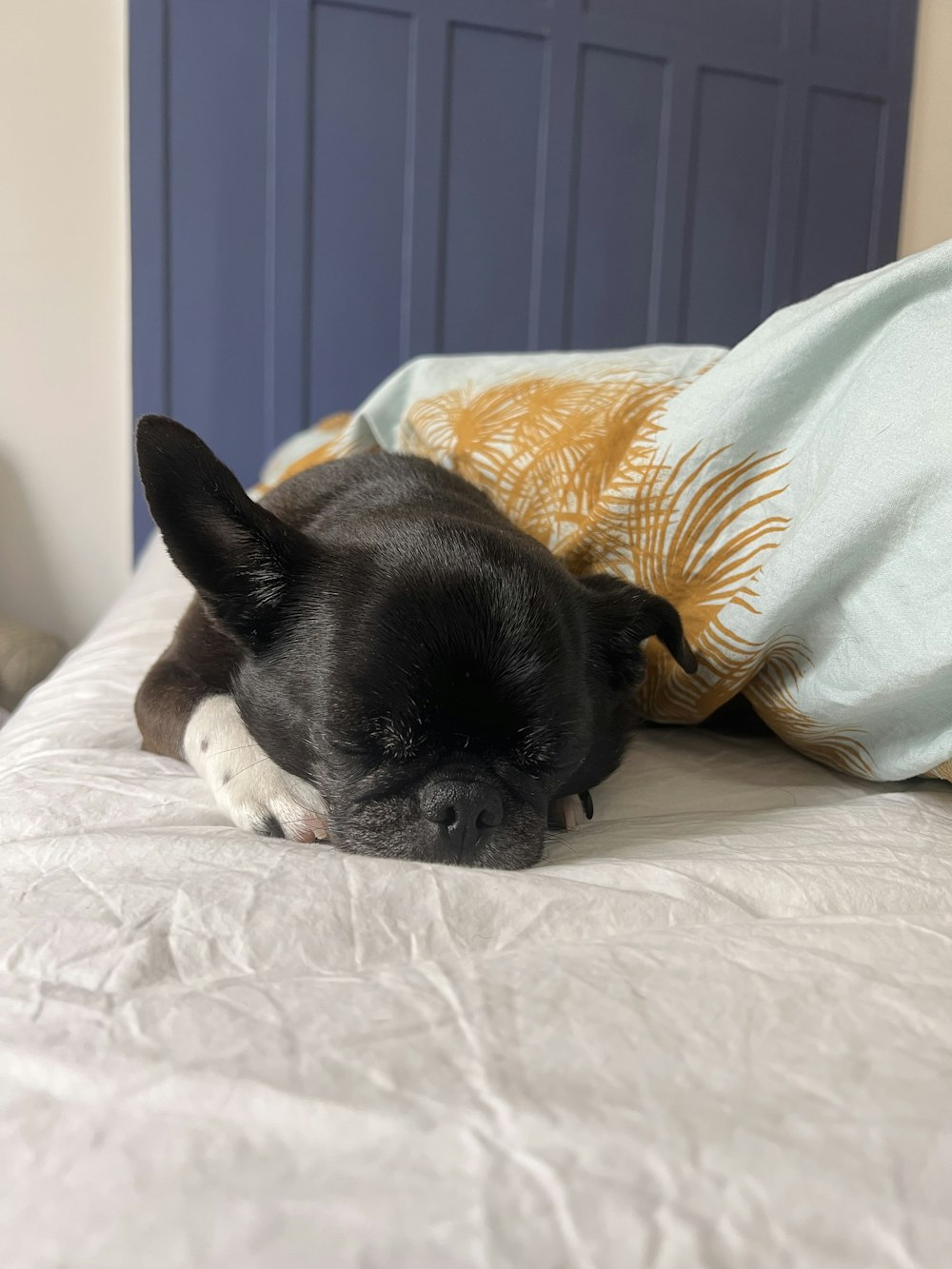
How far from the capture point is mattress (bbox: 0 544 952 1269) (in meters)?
0.41

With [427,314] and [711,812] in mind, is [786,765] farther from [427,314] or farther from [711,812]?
[427,314]

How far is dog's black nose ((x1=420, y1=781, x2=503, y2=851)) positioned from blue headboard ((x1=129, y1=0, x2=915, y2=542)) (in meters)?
2.73

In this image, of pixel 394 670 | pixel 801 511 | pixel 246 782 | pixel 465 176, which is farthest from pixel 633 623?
pixel 465 176

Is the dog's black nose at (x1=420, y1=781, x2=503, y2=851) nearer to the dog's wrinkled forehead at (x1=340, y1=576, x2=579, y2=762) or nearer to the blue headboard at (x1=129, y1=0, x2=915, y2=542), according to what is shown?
the dog's wrinkled forehead at (x1=340, y1=576, x2=579, y2=762)

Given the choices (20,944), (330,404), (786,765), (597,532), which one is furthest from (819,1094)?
(330,404)

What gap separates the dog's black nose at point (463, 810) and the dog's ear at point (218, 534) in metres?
0.28

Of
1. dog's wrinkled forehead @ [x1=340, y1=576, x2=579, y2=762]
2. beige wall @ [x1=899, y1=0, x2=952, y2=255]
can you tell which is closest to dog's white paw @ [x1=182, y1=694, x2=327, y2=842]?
dog's wrinkled forehead @ [x1=340, y1=576, x2=579, y2=762]


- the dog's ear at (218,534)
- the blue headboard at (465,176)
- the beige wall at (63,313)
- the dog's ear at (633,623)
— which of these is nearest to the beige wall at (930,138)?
the blue headboard at (465,176)

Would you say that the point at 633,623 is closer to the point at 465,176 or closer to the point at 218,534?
the point at 218,534

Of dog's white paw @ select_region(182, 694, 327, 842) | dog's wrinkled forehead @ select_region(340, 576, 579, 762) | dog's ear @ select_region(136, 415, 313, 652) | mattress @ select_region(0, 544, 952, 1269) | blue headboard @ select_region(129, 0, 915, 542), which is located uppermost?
blue headboard @ select_region(129, 0, 915, 542)

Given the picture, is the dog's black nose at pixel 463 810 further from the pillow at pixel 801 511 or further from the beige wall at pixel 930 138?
the beige wall at pixel 930 138

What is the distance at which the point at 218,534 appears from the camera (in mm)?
986

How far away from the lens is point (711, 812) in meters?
1.01

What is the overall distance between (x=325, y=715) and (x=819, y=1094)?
1.96 ft
